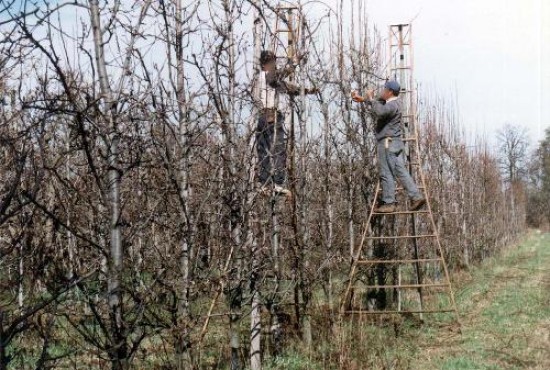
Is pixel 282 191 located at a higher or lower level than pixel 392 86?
lower

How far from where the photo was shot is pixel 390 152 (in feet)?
25.8

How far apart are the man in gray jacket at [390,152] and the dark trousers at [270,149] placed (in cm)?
193

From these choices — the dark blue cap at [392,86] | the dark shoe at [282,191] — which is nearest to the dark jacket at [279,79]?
the dark shoe at [282,191]

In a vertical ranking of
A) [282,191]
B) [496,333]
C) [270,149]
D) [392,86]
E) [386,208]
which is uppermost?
[392,86]

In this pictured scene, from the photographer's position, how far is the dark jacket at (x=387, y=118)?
774 cm

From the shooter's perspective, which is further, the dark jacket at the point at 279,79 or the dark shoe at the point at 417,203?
the dark shoe at the point at 417,203

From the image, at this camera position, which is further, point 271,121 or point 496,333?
point 496,333

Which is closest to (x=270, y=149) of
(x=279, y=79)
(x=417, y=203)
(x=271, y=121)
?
(x=271, y=121)

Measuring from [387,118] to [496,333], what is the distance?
10.2ft

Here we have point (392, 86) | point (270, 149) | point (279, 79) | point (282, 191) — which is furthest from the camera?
point (392, 86)

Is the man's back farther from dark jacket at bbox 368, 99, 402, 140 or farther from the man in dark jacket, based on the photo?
the man in dark jacket

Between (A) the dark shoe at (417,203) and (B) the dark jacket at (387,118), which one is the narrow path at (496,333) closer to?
(A) the dark shoe at (417,203)

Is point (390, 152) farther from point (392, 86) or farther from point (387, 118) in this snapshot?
point (392, 86)

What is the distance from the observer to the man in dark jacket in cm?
519
